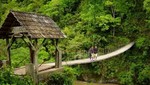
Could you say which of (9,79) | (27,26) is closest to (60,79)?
(27,26)

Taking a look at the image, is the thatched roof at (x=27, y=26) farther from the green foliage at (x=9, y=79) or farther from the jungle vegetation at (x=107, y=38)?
the jungle vegetation at (x=107, y=38)

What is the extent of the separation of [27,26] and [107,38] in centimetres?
1455

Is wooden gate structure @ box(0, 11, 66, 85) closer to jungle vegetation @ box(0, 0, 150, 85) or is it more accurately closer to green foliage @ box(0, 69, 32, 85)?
green foliage @ box(0, 69, 32, 85)

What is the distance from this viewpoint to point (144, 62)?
73.7 ft

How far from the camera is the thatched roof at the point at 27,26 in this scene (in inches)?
454

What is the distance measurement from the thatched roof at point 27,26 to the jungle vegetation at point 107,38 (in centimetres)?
693

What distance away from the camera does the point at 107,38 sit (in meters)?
25.4

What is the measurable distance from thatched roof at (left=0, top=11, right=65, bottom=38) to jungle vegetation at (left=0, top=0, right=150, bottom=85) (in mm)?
6934

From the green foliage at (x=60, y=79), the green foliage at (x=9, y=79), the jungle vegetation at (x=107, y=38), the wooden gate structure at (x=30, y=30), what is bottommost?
the jungle vegetation at (x=107, y=38)

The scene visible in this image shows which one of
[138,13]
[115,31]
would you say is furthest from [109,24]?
[138,13]

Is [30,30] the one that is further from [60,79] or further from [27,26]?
[60,79]

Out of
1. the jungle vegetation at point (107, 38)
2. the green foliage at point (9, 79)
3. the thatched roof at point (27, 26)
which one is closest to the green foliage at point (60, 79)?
the thatched roof at point (27, 26)

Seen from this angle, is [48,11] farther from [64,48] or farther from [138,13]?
[138,13]

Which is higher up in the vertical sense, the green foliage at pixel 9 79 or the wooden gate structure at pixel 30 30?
the wooden gate structure at pixel 30 30
